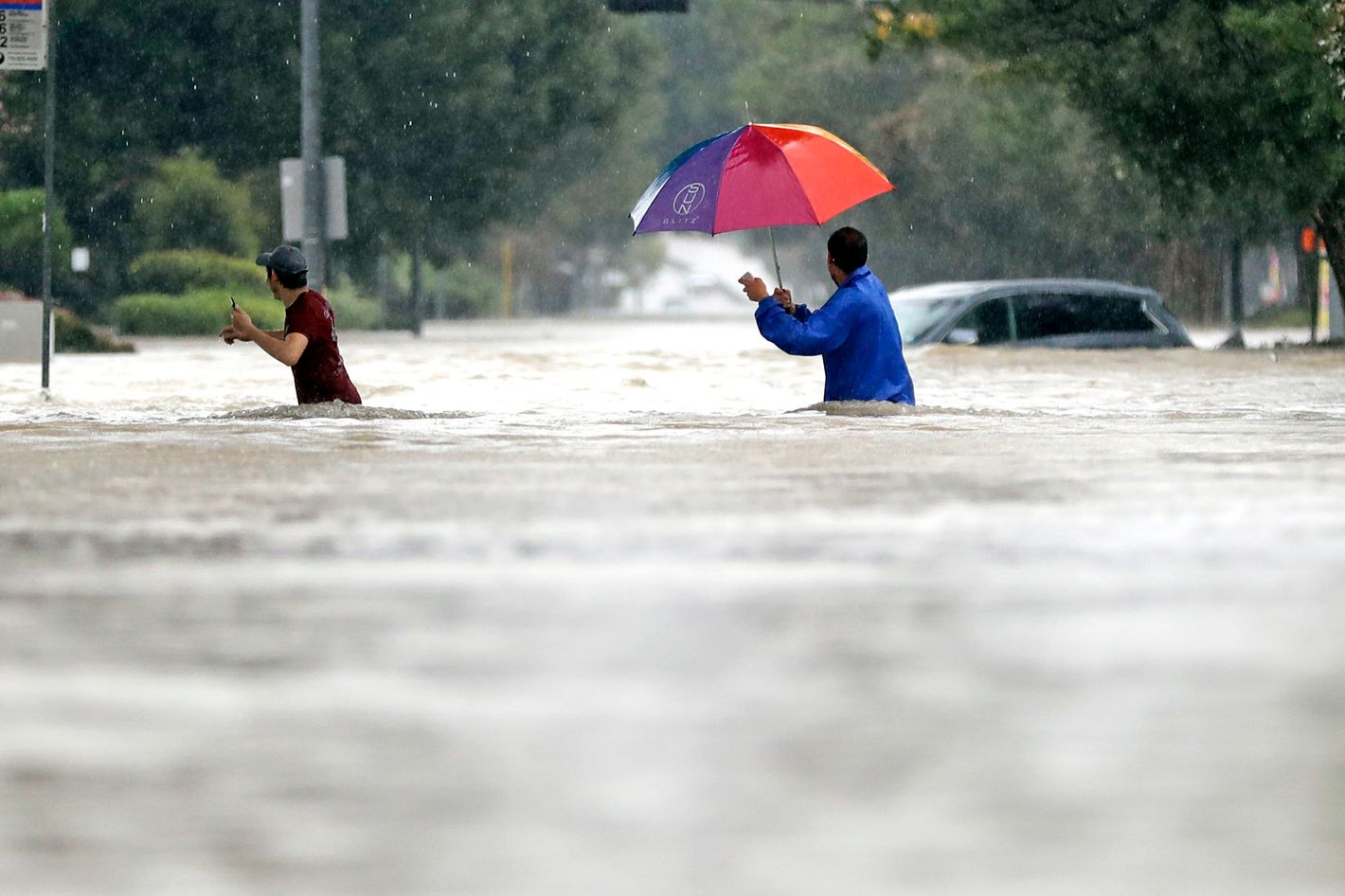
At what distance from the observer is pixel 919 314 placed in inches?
1005

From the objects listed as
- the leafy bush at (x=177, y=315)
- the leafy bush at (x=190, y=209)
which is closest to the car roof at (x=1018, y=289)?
the leafy bush at (x=177, y=315)

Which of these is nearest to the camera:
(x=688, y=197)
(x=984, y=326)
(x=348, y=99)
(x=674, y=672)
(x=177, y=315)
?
(x=674, y=672)

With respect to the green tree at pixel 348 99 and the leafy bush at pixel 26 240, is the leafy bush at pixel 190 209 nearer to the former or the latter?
the green tree at pixel 348 99

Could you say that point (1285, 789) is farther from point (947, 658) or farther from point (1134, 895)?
point (947, 658)

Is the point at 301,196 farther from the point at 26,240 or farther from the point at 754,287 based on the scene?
the point at 26,240

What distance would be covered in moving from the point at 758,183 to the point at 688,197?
16.5 inches

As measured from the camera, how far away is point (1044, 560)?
335 inches

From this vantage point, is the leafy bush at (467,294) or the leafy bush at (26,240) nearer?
the leafy bush at (26,240)

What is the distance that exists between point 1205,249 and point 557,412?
49247 millimetres

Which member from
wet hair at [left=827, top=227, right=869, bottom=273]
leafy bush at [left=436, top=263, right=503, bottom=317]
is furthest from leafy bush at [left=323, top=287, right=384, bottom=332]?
wet hair at [left=827, top=227, right=869, bottom=273]

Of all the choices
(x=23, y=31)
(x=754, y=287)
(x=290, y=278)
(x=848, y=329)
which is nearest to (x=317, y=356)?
(x=290, y=278)

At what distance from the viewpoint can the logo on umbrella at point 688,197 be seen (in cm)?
1616

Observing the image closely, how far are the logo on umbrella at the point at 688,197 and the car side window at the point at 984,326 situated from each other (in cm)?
899

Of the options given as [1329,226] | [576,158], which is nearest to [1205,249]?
[576,158]
